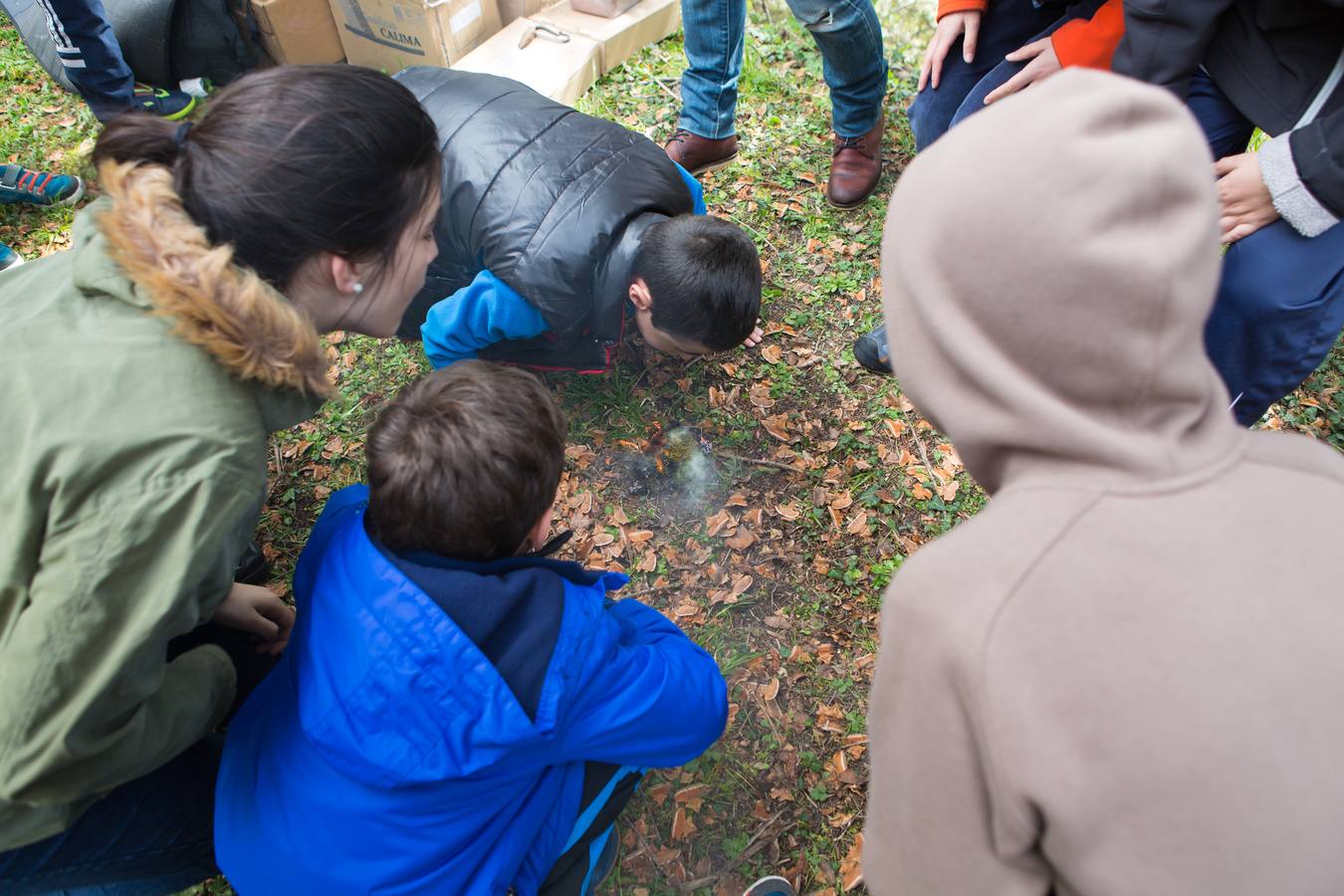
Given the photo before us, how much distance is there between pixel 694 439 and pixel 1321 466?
7.54ft

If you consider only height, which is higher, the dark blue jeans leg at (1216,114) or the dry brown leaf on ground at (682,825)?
the dark blue jeans leg at (1216,114)

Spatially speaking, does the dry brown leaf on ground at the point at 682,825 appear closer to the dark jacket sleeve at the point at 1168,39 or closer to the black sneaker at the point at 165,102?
the dark jacket sleeve at the point at 1168,39

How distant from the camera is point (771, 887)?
2.27 metres

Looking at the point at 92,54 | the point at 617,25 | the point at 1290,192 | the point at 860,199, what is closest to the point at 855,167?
the point at 860,199

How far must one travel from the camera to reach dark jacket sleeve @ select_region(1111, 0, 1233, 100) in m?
2.12

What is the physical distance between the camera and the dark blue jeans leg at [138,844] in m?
1.64

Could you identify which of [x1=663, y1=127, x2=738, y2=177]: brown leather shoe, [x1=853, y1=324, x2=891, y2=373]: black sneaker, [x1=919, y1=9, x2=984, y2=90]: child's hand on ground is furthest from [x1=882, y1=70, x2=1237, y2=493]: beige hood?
[x1=663, y1=127, x2=738, y2=177]: brown leather shoe

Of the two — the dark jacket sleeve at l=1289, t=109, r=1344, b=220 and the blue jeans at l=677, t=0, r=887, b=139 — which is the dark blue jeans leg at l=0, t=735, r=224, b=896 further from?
the blue jeans at l=677, t=0, r=887, b=139

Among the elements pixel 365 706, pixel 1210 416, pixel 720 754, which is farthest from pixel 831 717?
pixel 1210 416

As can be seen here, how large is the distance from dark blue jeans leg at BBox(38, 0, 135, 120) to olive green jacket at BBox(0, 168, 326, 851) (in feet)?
11.0

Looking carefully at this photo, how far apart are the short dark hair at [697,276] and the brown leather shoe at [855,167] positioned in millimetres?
1480

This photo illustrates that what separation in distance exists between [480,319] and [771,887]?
2077 millimetres

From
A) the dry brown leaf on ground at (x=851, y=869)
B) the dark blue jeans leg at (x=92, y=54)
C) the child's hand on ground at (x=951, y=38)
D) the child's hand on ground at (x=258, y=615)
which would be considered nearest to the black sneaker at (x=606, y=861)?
the dry brown leaf on ground at (x=851, y=869)

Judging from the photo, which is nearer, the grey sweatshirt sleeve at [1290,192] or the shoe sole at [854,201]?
the grey sweatshirt sleeve at [1290,192]
